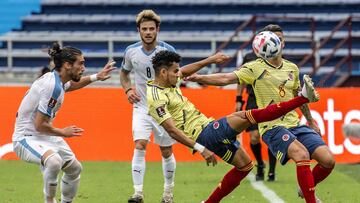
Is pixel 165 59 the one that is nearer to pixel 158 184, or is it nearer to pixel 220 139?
pixel 220 139

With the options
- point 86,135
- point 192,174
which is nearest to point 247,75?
point 192,174

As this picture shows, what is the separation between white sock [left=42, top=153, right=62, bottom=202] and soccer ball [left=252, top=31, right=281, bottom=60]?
7.45 ft

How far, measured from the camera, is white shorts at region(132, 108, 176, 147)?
10953mm

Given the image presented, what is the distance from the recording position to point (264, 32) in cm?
948

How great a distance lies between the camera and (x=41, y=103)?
8.83 meters

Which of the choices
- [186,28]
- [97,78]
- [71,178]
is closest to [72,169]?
[71,178]

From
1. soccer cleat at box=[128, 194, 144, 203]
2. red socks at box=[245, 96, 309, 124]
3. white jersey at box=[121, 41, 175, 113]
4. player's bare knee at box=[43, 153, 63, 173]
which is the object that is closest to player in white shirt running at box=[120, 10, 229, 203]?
white jersey at box=[121, 41, 175, 113]

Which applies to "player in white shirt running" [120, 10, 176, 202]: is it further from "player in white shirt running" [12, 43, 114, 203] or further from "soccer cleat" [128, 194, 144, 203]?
"player in white shirt running" [12, 43, 114, 203]

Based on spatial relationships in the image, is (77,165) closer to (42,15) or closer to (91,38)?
(91,38)

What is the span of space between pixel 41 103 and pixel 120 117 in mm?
8507

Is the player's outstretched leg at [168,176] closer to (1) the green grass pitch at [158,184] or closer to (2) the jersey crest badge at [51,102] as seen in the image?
(1) the green grass pitch at [158,184]

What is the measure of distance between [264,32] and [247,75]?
1.58 ft

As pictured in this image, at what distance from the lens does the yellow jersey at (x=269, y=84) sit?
9633 mm

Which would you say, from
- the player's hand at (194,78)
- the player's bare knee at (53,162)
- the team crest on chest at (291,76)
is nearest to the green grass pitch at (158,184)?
the team crest on chest at (291,76)
